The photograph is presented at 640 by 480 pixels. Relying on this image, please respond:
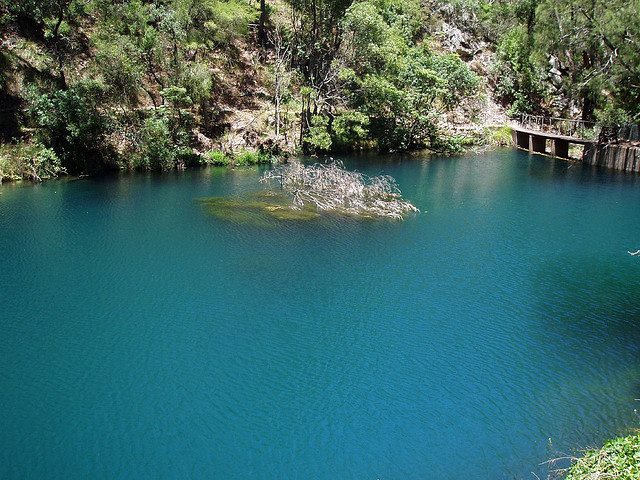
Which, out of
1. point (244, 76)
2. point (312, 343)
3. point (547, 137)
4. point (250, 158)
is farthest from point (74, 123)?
point (547, 137)

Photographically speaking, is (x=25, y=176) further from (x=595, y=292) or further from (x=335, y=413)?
(x=595, y=292)

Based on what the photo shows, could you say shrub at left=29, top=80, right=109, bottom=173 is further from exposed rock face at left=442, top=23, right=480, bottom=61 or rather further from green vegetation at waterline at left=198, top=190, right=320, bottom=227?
exposed rock face at left=442, top=23, right=480, bottom=61

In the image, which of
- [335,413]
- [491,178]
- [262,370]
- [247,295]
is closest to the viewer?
[335,413]

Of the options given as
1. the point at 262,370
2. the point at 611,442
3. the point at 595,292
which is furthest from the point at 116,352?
the point at 595,292

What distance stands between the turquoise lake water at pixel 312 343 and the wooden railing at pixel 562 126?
18.4 meters

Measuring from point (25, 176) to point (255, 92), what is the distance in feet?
70.3

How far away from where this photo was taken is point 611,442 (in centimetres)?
1003

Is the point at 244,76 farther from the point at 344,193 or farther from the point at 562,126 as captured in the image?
the point at 562,126

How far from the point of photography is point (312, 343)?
50.8ft

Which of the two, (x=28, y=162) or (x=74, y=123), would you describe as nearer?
(x=28, y=162)

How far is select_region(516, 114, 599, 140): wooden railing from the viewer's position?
145 feet

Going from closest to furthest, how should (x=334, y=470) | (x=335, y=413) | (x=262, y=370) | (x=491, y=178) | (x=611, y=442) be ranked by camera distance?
(x=611, y=442) < (x=334, y=470) < (x=335, y=413) < (x=262, y=370) < (x=491, y=178)

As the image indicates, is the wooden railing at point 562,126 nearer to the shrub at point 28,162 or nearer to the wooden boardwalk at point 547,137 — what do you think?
the wooden boardwalk at point 547,137

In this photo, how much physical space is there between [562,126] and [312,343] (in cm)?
4215
